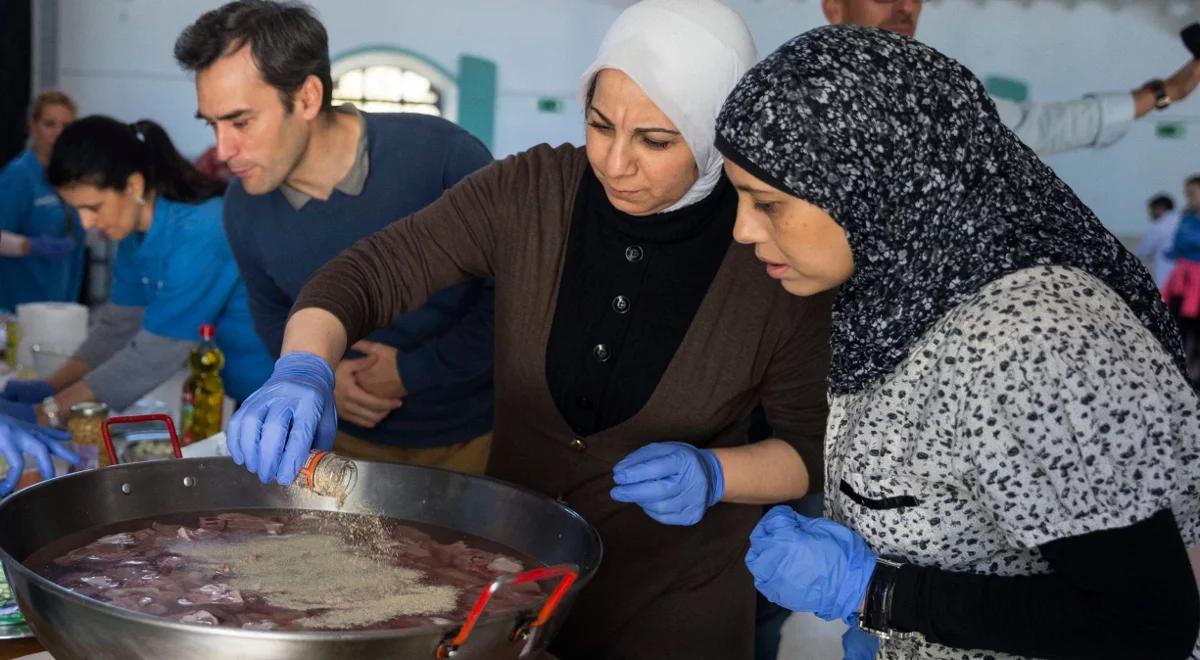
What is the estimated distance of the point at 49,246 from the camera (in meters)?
5.01

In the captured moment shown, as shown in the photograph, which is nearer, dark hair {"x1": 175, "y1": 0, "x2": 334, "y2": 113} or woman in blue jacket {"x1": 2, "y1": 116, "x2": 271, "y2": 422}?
dark hair {"x1": 175, "y1": 0, "x2": 334, "y2": 113}

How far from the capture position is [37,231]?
514 cm

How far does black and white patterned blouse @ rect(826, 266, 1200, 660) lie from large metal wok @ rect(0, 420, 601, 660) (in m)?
0.36

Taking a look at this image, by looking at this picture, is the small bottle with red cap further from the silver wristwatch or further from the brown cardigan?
the brown cardigan

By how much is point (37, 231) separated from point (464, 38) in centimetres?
467

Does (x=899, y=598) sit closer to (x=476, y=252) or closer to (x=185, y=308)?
(x=476, y=252)

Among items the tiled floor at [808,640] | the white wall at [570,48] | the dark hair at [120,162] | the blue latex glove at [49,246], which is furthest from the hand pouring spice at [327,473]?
the white wall at [570,48]

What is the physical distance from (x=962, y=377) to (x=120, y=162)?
2.39 meters

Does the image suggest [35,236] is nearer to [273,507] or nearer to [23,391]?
[23,391]

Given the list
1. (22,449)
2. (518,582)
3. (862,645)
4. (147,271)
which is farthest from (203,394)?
(518,582)

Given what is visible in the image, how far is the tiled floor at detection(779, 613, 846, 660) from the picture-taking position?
2.52 meters

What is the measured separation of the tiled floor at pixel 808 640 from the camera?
8.27ft

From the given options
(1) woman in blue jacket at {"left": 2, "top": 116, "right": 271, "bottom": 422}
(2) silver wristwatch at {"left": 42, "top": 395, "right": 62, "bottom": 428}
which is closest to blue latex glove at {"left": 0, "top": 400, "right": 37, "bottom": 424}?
(2) silver wristwatch at {"left": 42, "top": 395, "right": 62, "bottom": 428}

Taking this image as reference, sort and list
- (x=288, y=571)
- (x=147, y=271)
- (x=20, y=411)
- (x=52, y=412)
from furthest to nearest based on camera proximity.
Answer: (x=147, y=271) → (x=52, y=412) → (x=20, y=411) → (x=288, y=571)
